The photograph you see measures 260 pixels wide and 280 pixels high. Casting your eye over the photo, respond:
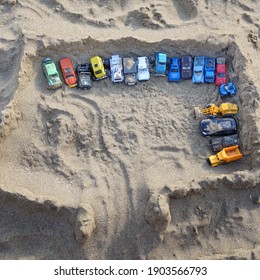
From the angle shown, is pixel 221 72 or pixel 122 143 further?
pixel 221 72

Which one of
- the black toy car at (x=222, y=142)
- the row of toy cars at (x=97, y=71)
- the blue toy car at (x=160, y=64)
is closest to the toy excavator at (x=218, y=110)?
the black toy car at (x=222, y=142)

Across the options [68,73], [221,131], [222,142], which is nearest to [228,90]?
[221,131]

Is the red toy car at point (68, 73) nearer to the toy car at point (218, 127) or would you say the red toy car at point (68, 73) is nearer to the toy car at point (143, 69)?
the toy car at point (143, 69)

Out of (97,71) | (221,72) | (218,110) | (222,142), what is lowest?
(222,142)

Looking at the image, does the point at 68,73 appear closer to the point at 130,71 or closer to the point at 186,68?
the point at 130,71

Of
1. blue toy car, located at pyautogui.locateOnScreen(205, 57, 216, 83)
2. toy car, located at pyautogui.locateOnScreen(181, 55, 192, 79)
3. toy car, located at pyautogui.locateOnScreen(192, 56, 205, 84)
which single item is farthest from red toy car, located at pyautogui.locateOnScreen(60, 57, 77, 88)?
blue toy car, located at pyautogui.locateOnScreen(205, 57, 216, 83)
